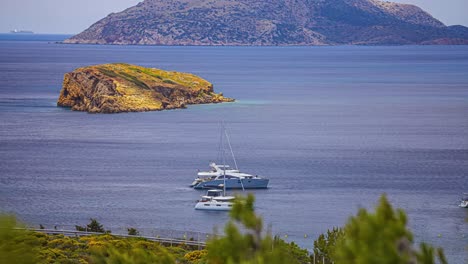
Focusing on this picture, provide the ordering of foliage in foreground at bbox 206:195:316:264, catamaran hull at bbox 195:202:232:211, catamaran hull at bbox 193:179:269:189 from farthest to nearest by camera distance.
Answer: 1. catamaran hull at bbox 193:179:269:189
2. catamaran hull at bbox 195:202:232:211
3. foliage in foreground at bbox 206:195:316:264

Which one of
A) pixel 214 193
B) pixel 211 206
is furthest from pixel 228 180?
pixel 211 206

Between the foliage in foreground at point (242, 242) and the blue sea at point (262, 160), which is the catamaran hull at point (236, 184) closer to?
the blue sea at point (262, 160)

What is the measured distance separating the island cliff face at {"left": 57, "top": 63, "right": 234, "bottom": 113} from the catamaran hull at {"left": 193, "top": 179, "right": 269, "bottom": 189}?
40.8 meters

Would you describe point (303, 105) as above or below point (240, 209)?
below

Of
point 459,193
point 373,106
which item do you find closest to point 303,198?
point 459,193

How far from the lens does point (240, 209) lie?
12883 mm

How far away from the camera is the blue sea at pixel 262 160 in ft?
145

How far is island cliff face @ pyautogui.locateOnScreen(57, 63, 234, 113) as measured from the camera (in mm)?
92125

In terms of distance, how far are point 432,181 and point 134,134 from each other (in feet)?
92.8

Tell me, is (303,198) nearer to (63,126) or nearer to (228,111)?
(63,126)

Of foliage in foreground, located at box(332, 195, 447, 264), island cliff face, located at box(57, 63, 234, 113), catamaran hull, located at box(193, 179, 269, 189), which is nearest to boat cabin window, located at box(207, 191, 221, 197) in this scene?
catamaran hull, located at box(193, 179, 269, 189)

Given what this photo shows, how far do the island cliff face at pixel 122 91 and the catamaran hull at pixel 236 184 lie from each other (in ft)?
134

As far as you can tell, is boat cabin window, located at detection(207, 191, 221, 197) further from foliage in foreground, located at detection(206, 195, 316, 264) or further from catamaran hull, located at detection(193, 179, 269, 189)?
foliage in foreground, located at detection(206, 195, 316, 264)

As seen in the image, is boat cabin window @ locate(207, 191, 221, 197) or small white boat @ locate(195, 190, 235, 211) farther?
boat cabin window @ locate(207, 191, 221, 197)
